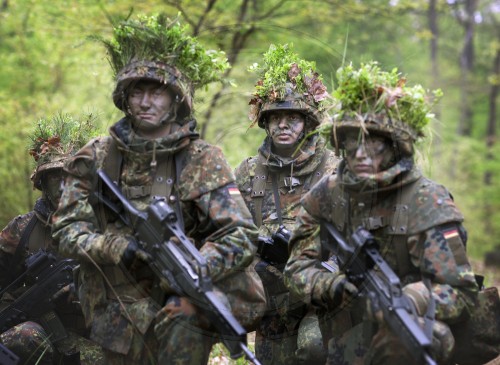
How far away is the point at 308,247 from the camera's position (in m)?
5.23

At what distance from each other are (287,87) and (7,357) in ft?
11.0

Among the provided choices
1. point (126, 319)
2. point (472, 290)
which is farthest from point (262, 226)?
point (472, 290)

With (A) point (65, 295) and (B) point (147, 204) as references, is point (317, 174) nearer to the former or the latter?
(B) point (147, 204)

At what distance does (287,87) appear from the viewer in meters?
6.95

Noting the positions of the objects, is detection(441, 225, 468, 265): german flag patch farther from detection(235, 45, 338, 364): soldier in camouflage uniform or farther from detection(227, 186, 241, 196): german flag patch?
detection(235, 45, 338, 364): soldier in camouflage uniform

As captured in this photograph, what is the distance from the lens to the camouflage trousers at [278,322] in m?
6.22

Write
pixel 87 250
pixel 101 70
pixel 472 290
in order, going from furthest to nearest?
pixel 101 70 < pixel 87 250 < pixel 472 290

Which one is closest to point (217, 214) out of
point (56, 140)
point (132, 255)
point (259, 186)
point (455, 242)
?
point (132, 255)

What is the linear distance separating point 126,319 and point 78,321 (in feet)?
5.47

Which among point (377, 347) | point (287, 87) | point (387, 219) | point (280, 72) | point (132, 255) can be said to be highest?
point (280, 72)

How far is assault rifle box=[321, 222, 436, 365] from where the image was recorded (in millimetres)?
4098

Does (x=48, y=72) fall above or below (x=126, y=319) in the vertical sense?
above

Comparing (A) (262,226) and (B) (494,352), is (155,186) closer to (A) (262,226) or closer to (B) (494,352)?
(A) (262,226)

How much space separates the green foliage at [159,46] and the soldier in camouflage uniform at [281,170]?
53.1 inches
